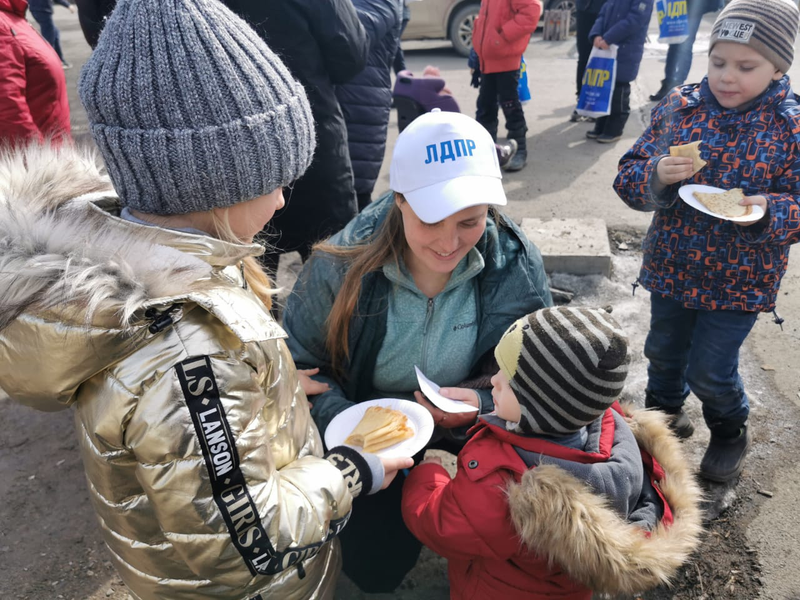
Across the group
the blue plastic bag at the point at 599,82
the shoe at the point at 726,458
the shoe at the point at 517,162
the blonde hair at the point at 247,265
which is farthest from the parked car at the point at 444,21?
the blonde hair at the point at 247,265

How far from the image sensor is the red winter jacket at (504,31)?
5.82 metres

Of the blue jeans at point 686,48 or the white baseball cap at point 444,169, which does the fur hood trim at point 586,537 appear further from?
the blue jeans at point 686,48

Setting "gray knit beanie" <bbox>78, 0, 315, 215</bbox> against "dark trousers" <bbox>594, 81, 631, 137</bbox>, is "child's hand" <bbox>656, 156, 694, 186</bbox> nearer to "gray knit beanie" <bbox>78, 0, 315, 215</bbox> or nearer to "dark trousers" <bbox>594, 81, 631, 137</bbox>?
"gray knit beanie" <bbox>78, 0, 315, 215</bbox>

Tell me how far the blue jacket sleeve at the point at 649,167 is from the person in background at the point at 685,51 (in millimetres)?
5239

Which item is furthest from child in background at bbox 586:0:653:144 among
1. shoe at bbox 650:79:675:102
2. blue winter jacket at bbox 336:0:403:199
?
blue winter jacket at bbox 336:0:403:199

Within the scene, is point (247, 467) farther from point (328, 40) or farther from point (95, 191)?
point (328, 40)

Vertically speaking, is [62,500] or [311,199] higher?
[311,199]

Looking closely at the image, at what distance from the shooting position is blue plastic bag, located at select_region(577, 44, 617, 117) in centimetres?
617

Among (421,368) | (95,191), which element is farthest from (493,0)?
(95,191)

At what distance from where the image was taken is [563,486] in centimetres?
147

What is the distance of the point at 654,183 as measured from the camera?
2.51 metres

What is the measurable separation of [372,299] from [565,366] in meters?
0.80

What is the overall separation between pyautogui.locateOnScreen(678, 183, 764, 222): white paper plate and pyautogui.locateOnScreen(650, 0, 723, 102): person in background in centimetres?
552

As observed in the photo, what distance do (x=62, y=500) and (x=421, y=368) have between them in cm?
190
